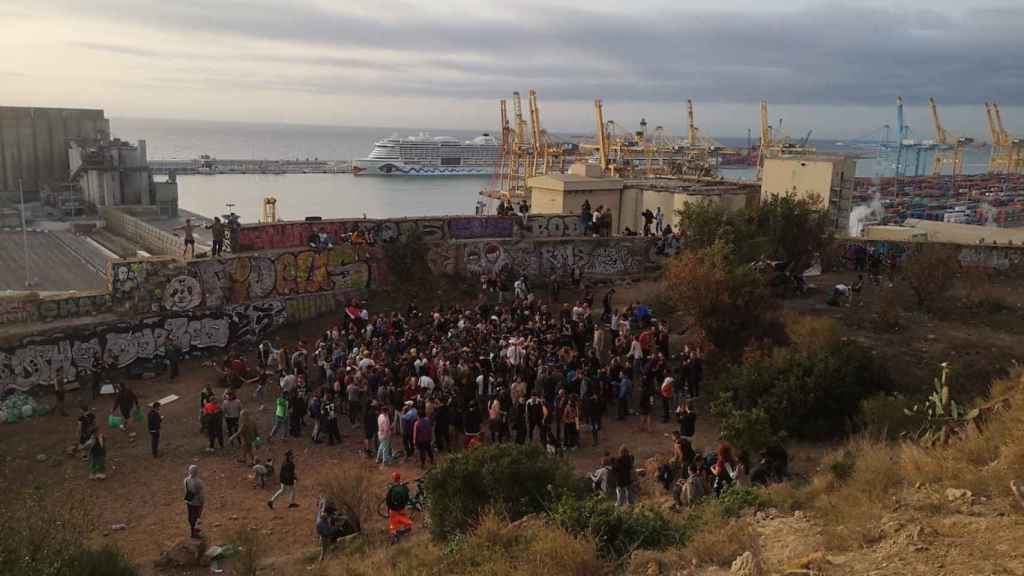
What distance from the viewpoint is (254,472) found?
13.6 m

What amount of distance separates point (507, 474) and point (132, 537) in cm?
603

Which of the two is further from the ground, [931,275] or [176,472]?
[931,275]

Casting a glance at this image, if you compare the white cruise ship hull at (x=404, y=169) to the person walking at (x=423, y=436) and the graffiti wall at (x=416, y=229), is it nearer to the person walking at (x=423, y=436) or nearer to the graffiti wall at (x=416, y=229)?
the graffiti wall at (x=416, y=229)

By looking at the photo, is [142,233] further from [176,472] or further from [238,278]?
[176,472]

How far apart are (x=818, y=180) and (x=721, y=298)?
16.4m

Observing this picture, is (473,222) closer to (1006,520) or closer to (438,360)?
(438,360)

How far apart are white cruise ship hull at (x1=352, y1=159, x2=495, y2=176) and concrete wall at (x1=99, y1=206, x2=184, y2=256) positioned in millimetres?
99716

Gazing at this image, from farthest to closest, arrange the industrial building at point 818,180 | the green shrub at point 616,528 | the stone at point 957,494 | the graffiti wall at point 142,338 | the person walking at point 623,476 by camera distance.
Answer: the industrial building at point 818,180 < the graffiti wall at point 142,338 < the person walking at point 623,476 < the green shrub at point 616,528 < the stone at point 957,494

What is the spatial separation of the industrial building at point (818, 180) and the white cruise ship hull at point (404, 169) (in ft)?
360

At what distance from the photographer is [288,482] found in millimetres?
12445

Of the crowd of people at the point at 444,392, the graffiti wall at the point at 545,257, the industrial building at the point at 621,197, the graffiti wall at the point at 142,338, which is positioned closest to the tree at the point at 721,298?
the crowd of people at the point at 444,392

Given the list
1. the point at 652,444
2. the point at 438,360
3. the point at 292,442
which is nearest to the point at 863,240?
the point at 652,444

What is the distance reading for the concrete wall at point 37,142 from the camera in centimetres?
4550

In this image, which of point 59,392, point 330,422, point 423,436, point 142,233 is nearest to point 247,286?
point 59,392
